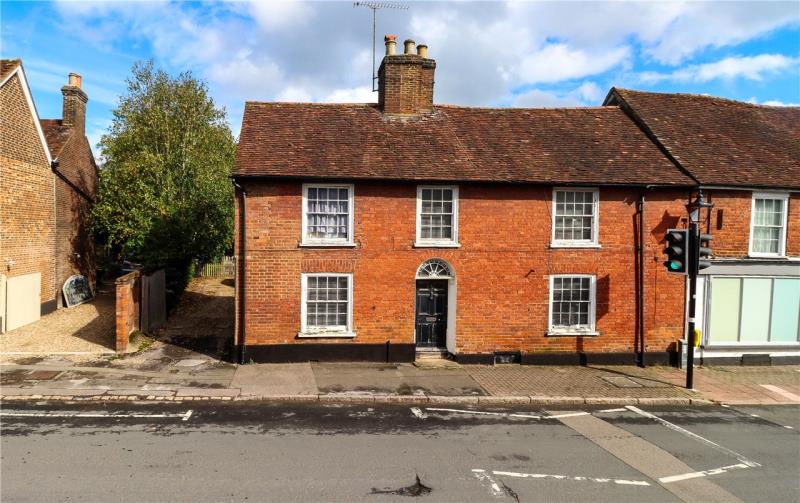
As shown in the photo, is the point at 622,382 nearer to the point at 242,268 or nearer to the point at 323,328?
the point at 323,328

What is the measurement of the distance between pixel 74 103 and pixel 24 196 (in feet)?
23.7

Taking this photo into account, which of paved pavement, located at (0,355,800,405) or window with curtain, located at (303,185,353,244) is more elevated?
window with curtain, located at (303,185,353,244)

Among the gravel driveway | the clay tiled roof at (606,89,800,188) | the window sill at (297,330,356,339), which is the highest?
the clay tiled roof at (606,89,800,188)

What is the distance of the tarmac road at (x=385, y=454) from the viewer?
6.42m

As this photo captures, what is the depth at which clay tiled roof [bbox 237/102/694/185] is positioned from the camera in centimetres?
1330

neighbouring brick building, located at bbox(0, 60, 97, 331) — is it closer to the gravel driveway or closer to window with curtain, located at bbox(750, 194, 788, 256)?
the gravel driveway

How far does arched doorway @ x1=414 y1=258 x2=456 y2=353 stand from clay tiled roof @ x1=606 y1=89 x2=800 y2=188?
7.49 metres

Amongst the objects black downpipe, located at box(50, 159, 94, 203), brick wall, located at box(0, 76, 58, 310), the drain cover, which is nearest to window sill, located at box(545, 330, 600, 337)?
the drain cover

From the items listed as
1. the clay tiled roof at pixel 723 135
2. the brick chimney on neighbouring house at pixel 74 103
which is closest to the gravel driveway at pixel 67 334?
the brick chimney on neighbouring house at pixel 74 103

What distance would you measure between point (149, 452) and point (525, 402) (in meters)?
7.13

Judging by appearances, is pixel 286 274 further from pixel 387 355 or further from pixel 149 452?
pixel 149 452

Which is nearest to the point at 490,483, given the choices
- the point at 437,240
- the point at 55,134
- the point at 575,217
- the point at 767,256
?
the point at 437,240

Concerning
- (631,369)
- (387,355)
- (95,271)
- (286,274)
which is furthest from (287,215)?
(95,271)

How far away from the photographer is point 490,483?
267 inches
